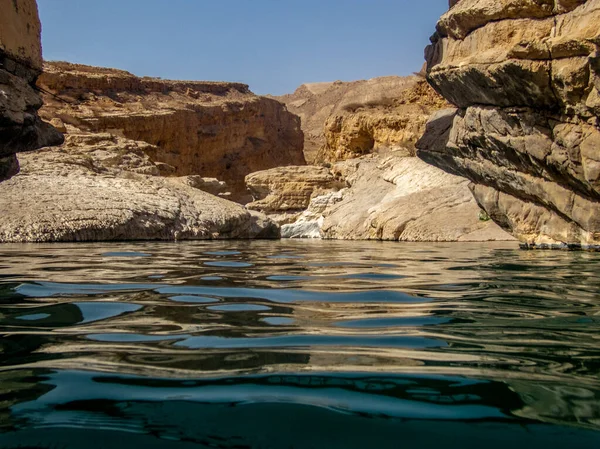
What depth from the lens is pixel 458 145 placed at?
11.1 meters

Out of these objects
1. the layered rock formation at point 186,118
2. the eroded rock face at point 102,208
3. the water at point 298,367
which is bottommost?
the water at point 298,367

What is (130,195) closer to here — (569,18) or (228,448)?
(569,18)

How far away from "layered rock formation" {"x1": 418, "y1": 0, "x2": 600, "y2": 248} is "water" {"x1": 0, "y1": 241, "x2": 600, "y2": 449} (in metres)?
4.97

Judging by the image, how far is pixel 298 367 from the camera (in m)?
1.71

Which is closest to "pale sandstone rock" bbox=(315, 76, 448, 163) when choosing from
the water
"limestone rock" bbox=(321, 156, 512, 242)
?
"limestone rock" bbox=(321, 156, 512, 242)

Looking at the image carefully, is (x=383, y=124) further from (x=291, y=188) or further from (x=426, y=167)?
(x=426, y=167)

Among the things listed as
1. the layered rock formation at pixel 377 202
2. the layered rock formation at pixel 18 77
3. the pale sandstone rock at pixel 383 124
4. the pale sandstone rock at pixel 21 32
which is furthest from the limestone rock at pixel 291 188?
A: the pale sandstone rock at pixel 21 32

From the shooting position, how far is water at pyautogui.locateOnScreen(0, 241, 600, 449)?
122cm

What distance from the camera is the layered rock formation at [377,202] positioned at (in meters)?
13.3

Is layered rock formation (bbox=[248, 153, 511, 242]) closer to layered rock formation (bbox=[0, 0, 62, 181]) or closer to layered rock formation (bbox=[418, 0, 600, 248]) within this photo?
layered rock formation (bbox=[418, 0, 600, 248])

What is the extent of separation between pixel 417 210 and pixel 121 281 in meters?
11.1

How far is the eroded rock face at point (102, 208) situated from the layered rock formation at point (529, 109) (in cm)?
495

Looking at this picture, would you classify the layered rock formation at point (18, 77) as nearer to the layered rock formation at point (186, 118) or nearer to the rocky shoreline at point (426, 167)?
the rocky shoreline at point (426, 167)

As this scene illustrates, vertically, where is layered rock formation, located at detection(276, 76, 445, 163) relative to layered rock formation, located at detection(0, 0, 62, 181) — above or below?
above
